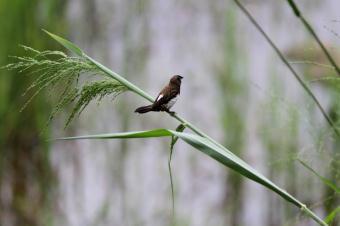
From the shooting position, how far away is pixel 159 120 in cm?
352

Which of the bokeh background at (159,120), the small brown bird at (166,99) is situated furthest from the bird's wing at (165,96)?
the bokeh background at (159,120)

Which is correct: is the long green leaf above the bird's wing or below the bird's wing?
below

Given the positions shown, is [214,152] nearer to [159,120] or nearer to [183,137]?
[183,137]

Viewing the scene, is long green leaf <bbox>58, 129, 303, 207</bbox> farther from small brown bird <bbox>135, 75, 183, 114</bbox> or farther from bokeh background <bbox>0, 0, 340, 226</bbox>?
bokeh background <bbox>0, 0, 340, 226</bbox>

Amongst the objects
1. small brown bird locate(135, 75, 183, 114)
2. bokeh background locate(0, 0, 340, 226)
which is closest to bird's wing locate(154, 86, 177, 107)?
small brown bird locate(135, 75, 183, 114)

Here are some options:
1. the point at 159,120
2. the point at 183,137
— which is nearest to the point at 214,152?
the point at 183,137

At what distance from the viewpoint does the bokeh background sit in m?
3.10

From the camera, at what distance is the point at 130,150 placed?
3441mm

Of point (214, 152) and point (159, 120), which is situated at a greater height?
point (159, 120)

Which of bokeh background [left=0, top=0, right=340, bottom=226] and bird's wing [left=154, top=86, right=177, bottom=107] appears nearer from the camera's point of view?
bird's wing [left=154, top=86, right=177, bottom=107]

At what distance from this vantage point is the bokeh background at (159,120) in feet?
10.2

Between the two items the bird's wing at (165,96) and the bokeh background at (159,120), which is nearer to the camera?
the bird's wing at (165,96)

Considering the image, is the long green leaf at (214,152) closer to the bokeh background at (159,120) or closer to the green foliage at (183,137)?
the green foliage at (183,137)

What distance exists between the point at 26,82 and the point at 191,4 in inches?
41.0
